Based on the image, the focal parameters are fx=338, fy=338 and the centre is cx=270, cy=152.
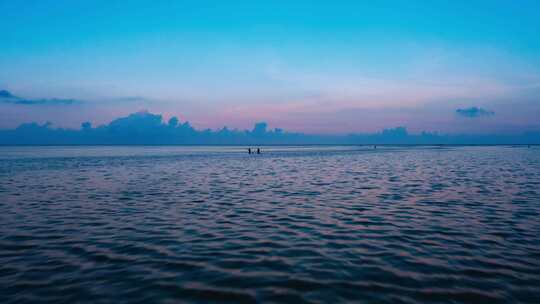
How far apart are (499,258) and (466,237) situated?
2356 millimetres

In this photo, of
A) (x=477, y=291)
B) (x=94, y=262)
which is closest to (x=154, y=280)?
(x=94, y=262)

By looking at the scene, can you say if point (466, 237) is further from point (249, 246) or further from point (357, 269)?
point (249, 246)

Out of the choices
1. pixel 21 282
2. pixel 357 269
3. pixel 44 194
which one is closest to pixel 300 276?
pixel 357 269

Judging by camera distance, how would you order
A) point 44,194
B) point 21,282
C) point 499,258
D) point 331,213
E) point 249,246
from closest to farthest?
point 21,282
point 499,258
point 249,246
point 331,213
point 44,194

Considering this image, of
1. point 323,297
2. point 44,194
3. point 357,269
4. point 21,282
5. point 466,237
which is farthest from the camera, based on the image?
point 44,194

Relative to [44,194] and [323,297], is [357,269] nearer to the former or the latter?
[323,297]

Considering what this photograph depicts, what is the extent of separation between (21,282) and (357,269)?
28.7ft

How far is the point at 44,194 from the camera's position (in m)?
23.8

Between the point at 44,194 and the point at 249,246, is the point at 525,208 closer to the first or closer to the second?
the point at 249,246

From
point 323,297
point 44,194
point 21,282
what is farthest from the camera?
point 44,194

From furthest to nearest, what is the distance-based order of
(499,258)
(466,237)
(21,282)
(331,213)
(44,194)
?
(44,194), (331,213), (466,237), (499,258), (21,282)

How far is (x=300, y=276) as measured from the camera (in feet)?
29.4

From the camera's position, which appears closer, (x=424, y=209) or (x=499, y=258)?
(x=499, y=258)

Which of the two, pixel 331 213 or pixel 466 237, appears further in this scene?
pixel 331 213
